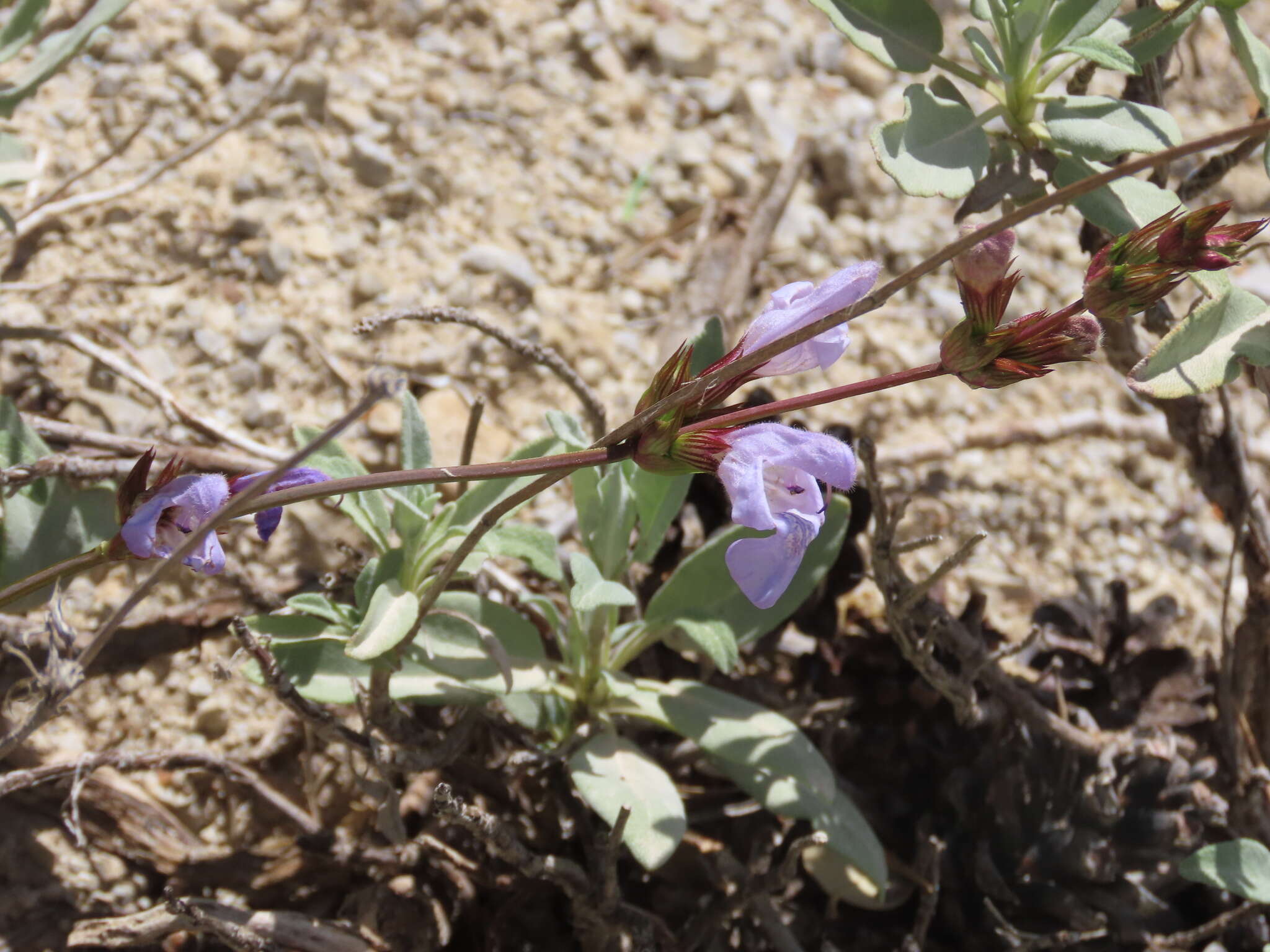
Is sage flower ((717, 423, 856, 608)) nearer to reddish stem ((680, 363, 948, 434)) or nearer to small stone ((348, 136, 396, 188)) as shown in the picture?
reddish stem ((680, 363, 948, 434))

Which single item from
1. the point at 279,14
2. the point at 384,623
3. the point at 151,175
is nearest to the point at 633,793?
the point at 384,623

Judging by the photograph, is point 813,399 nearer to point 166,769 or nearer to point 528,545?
point 528,545

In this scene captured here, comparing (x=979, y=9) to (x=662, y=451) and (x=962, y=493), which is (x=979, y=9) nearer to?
(x=662, y=451)

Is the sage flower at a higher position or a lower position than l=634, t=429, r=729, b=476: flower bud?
lower

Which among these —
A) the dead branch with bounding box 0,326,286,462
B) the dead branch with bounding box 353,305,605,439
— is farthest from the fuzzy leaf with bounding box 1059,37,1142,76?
the dead branch with bounding box 0,326,286,462

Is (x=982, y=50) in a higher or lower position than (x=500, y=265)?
higher

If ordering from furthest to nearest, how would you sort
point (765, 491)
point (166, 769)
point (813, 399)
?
point (166, 769)
point (765, 491)
point (813, 399)
